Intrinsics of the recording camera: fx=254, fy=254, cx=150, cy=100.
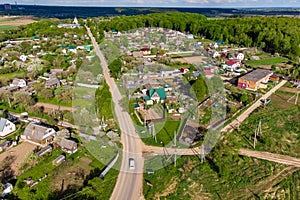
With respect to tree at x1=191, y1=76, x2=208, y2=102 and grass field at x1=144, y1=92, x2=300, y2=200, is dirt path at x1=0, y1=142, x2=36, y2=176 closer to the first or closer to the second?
grass field at x1=144, y1=92, x2=300, y2=200

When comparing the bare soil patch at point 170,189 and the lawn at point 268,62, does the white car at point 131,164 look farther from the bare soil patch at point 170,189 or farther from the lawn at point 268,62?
the lawn at point 268,62

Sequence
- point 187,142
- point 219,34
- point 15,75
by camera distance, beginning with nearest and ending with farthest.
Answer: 1. point 187,142
2. point 15,75
3. point 219,34

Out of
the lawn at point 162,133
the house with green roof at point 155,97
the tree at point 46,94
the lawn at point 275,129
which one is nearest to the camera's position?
the lawn at point 275,129

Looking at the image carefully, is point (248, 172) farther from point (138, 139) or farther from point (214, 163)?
point (138, 139)

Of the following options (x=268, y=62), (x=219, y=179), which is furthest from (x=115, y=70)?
(x=268, y=62)

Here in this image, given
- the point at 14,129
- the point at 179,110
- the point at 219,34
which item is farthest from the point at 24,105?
the point at 219,34

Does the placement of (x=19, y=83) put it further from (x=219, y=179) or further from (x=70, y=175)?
(x=219, y=179)

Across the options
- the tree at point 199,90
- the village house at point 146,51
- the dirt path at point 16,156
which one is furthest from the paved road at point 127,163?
the village house at point 146,51
